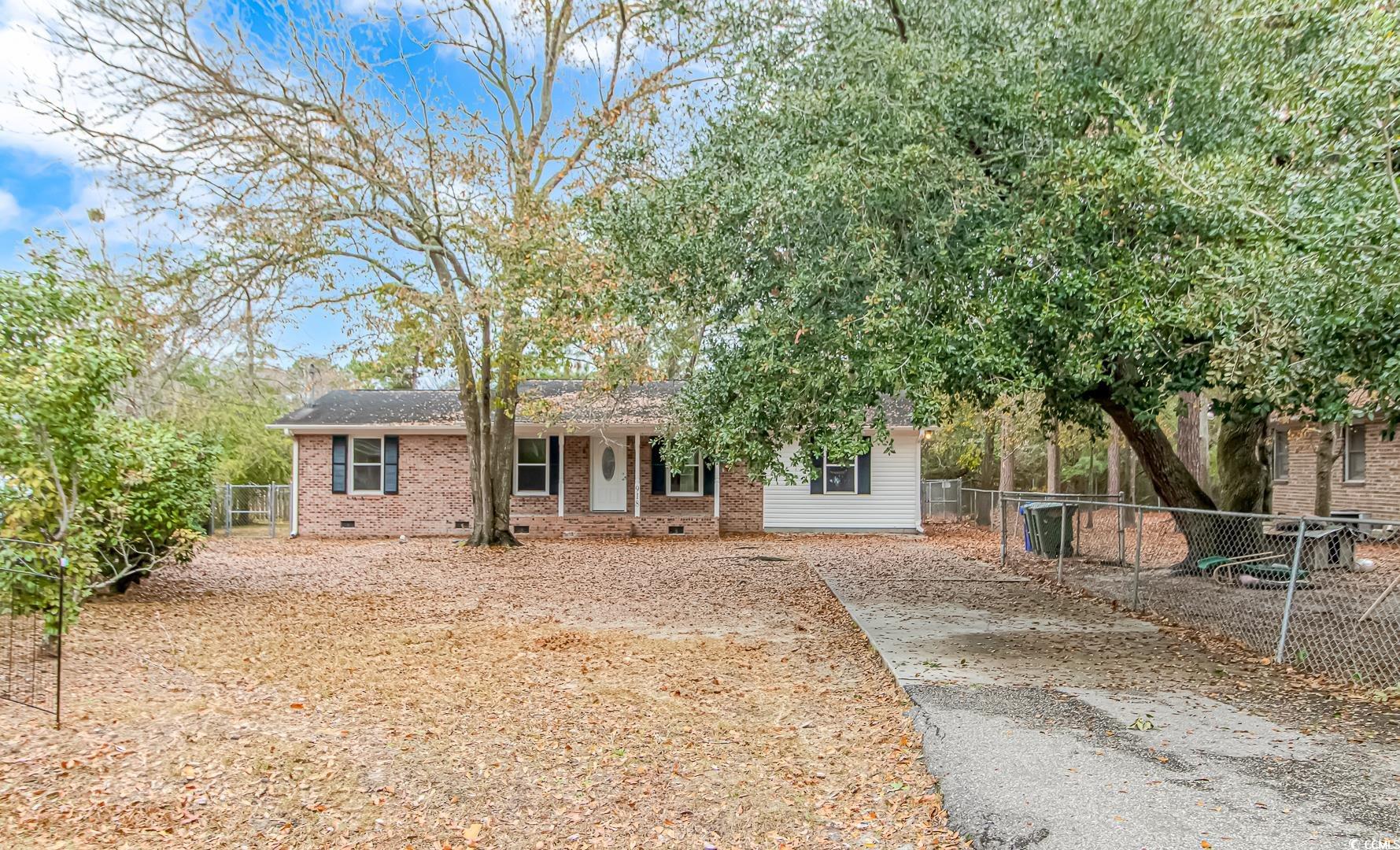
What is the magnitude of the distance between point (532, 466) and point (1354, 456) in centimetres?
1780

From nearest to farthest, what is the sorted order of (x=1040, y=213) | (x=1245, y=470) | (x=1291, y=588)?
(x=1291, y=588), (x=1040, y=213), (x=1245, y=470)

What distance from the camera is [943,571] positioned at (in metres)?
12.9

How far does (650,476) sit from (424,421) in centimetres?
524

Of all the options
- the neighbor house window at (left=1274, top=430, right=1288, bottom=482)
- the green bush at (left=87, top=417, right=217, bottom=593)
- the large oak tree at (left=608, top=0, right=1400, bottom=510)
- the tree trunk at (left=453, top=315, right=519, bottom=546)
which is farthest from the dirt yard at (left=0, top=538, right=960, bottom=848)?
the neighbor house window at (left=1274, top=430, right=1288, bottom=482)

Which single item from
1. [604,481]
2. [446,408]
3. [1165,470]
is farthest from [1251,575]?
[446,408]

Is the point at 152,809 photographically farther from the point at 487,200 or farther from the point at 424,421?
the point at 424,421

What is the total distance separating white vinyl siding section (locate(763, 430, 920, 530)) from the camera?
20.2 meters

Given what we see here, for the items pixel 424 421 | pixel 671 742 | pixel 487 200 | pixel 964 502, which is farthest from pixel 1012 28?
pixel 964 502

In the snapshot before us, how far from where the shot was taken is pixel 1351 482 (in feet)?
61.8

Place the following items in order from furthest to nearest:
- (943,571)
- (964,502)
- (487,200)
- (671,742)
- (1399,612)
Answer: (964,502), (487,200), (943,571), (1399,612), (671,742)

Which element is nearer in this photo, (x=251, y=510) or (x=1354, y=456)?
(x=1354, y=456)

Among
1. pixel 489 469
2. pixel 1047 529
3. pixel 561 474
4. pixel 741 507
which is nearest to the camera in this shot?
pixel 1047 529

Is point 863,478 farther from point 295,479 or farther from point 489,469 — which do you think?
point 295,479

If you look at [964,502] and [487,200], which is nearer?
[487,200]
